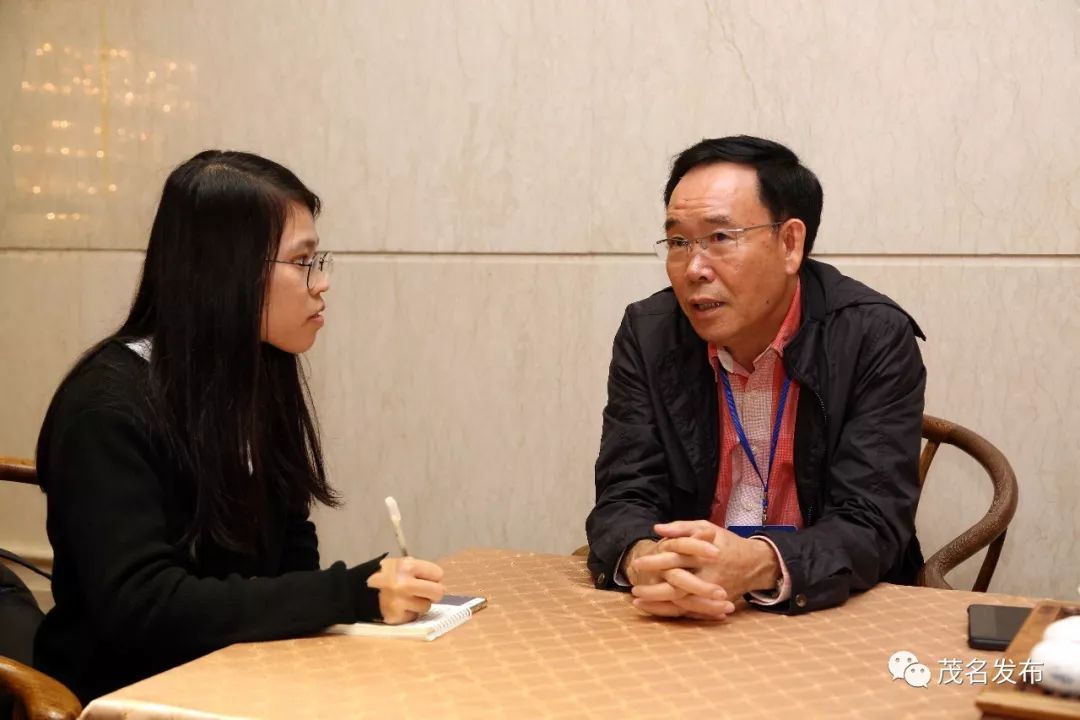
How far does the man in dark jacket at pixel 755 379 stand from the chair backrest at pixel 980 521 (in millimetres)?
85

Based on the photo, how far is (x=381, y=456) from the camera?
11.3 feet

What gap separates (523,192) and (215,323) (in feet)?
4.97

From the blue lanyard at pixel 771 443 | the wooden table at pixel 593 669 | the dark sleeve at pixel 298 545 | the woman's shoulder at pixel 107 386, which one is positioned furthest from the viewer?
the blue lanyard at pixel 771 443

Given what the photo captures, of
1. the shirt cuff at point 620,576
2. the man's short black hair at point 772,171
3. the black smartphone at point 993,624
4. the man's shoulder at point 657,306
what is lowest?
the shirt cuff at point 620,576

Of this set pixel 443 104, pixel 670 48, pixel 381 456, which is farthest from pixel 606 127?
pixel 381 456

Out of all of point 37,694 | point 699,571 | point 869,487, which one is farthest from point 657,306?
point 37,694

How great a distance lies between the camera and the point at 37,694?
150cm

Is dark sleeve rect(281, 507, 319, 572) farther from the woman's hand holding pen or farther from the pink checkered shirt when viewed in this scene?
Result: the pink checkered shirt

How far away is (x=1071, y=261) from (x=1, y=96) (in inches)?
128

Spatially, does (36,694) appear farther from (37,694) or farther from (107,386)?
(107,386)

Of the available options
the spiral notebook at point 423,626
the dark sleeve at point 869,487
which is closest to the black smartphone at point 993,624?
the dark sleeve at point 869,487

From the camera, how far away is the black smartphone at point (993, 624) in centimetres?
156

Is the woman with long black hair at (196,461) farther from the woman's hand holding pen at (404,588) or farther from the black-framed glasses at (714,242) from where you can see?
the black-framed glasses at (714,242)

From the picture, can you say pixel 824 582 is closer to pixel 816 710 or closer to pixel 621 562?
pixel 621 562
